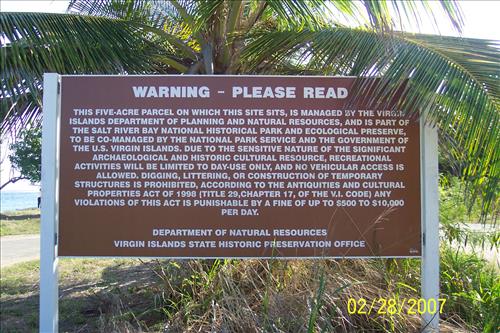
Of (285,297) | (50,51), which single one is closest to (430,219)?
(285,297)

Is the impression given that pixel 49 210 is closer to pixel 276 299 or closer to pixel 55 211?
pixel 55 211

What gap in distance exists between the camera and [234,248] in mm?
4426

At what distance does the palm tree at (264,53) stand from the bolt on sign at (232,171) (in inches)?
20.9

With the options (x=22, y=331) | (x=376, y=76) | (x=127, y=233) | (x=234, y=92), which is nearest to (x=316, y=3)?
(x=376, y=76)

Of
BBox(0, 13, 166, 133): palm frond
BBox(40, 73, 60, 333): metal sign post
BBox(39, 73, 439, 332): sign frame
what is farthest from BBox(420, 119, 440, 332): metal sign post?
BBox(0, 13, 166, 133): palm frond

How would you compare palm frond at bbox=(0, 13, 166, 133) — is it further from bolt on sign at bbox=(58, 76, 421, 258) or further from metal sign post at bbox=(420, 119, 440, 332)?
metal sign post at bbox=(420, 119, 440, 332)

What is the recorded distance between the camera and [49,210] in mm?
4371

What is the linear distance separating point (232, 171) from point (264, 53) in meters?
2.12

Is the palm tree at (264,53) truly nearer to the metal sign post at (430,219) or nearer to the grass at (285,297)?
the metal sign post at (430,219)

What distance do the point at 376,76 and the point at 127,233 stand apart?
8.57 feet

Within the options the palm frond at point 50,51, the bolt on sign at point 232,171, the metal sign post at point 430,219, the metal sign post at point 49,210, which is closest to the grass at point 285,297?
the metal sign post at point 430,219

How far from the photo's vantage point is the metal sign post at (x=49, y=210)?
4367mm

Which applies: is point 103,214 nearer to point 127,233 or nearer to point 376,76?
point 127,233
